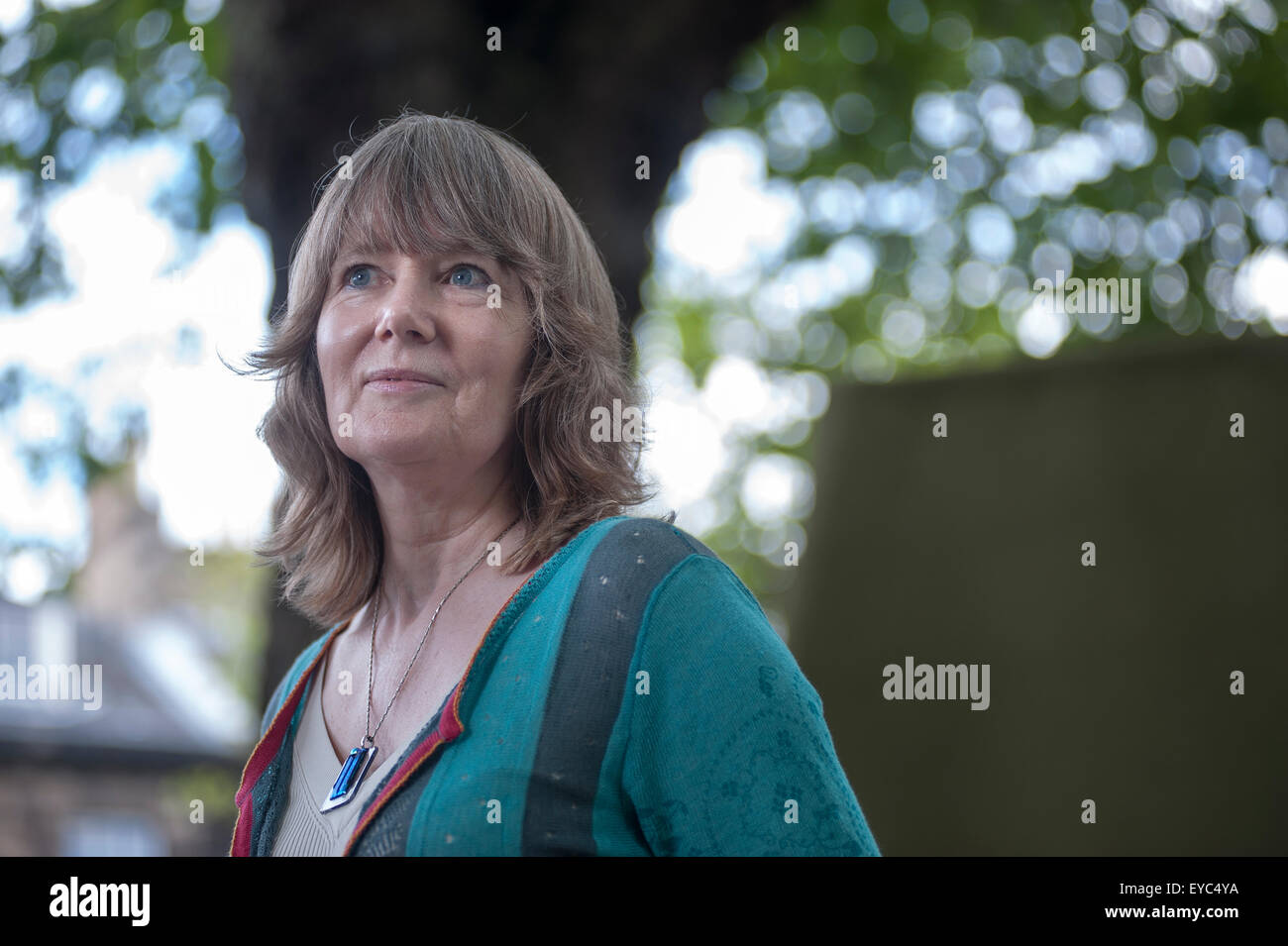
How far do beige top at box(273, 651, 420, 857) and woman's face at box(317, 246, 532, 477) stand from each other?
312mm

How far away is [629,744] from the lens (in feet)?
3.58

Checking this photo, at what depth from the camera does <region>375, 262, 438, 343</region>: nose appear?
1.23 m

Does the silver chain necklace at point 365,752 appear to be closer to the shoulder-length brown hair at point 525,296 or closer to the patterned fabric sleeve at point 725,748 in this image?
the shoulder-length brown hair at point 525,296

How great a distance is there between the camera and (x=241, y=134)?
244cm

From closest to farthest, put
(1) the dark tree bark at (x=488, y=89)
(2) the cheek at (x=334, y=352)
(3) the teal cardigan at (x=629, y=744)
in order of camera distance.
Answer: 1. (3) the teal cardigan at (x=629, y=744)
2. (2) the cheek at (x=334, y=352)
3. (1) the dark tree bark at (x=488, y=89)

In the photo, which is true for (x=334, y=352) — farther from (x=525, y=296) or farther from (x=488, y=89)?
(x=488, y=89)

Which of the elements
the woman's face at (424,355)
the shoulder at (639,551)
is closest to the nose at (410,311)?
the woman's face at (424,355)

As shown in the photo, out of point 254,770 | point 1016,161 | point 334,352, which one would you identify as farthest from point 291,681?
point 1016,161

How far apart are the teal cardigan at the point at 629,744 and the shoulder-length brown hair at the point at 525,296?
0.16 metres

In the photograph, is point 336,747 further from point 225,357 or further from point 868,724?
point 868,724

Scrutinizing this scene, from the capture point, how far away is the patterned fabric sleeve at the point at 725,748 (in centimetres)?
106

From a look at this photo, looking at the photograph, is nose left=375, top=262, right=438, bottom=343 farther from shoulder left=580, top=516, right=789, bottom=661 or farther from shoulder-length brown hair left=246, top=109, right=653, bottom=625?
shoulder left=580, top=516, right=789, bottom=661

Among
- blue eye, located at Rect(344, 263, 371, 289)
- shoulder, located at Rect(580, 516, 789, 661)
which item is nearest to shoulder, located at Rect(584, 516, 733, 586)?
shoulder, located at Rect(580, 516, 789, 661)

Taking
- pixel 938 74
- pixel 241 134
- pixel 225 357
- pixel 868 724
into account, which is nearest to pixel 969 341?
pixel 938 74
